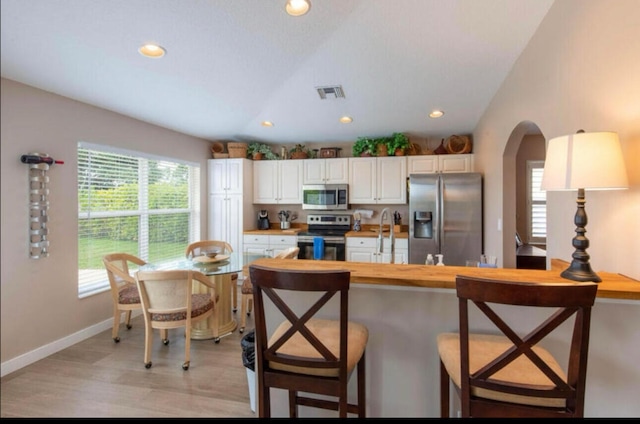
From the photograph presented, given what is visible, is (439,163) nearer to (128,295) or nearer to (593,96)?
(593,96)

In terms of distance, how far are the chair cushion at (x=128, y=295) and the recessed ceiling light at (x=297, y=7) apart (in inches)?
108

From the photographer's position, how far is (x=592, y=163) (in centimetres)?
120

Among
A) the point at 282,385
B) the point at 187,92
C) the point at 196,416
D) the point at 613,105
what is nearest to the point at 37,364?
the point at 196,416

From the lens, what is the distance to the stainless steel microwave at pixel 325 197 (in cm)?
466

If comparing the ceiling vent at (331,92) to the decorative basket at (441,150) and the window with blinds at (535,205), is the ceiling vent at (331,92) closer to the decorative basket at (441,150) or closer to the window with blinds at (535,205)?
the decorative basket at (441,150)

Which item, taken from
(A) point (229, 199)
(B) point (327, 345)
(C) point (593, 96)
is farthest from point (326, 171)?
(B) point (327, 345)

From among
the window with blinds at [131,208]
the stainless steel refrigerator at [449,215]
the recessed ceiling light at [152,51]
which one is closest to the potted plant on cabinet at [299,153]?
the window with blinds at [131,208]

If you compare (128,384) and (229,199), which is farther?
(229,199)

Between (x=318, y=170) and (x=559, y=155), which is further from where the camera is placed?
(x=318, y=170)

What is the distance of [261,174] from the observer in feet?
16.3

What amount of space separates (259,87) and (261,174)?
194cm

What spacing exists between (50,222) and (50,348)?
1.07 metres

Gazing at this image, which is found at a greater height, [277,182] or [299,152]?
[299,152]

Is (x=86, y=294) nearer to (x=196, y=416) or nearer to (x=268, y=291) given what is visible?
(x=196, y=416)
